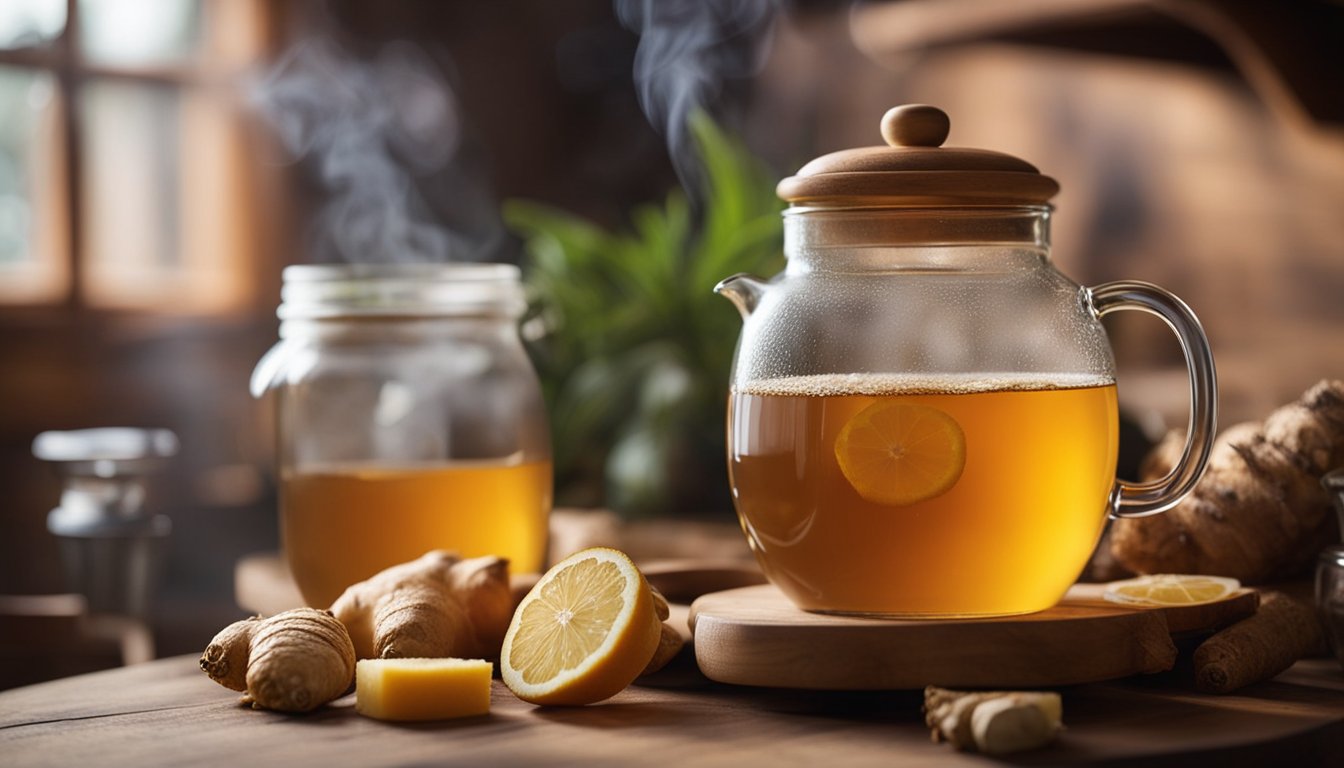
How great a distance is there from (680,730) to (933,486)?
0.82 feet

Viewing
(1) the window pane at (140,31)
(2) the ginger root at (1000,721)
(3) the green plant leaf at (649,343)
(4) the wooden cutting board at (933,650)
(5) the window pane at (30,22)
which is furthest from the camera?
(1) the window pane at (140,31)

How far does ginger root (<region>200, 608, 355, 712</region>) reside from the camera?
106 cm

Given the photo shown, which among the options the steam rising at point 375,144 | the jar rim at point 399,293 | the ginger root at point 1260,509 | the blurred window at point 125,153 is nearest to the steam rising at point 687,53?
the steam rising at point 375,144

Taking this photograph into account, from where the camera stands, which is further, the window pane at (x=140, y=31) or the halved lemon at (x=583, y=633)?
the window pane at (x=140, y=31)

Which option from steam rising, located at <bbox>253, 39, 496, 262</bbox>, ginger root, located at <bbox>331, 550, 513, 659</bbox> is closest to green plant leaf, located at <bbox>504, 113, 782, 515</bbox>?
ginger root, located at <bbox>331, 550, 513, 659</bbox>

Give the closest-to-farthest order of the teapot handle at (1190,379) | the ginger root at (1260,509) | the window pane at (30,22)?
the teapot handle at (1190,379)
the ginger root at (1260,509)
the window pane at (30,22)

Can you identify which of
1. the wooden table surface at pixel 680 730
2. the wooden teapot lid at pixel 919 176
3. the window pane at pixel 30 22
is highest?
the window pane at pixel 30 22

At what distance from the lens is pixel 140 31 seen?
3.97 meters

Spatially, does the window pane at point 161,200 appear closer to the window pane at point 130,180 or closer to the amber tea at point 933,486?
the window pane at point 130,180

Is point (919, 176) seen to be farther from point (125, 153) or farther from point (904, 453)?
point (125, 153)

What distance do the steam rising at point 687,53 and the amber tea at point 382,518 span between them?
2834mm

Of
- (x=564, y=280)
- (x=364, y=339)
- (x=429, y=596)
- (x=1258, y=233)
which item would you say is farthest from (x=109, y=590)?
(x=1258, y=233)

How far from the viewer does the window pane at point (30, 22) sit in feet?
12.2

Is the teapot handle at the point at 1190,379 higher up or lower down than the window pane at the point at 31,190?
lower down
